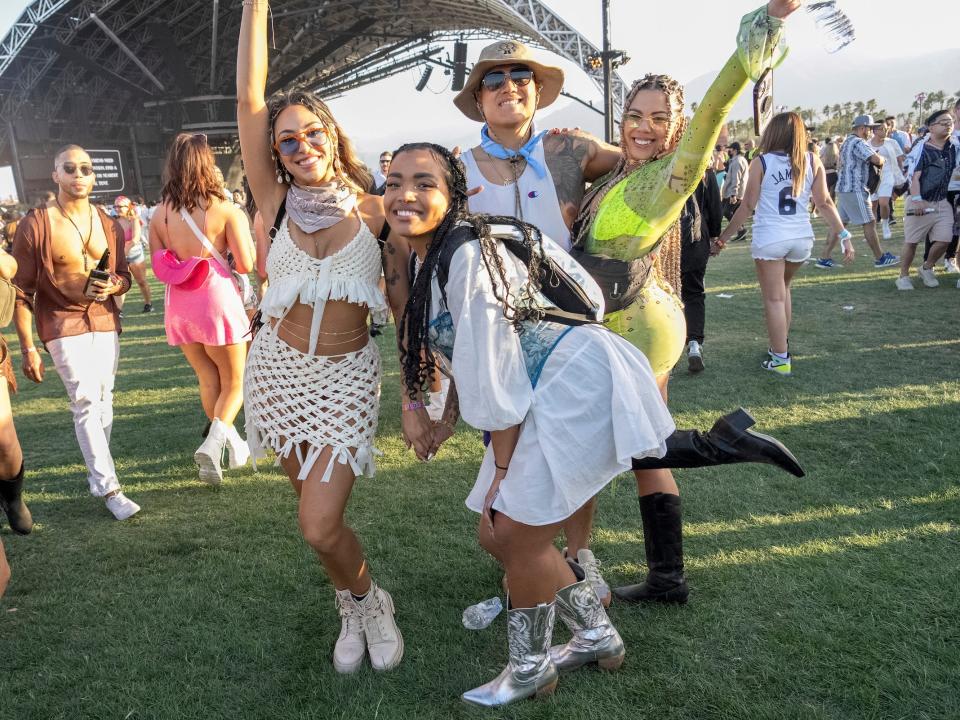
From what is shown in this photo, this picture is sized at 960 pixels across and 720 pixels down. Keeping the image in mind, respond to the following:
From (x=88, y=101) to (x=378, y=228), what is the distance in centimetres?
4402

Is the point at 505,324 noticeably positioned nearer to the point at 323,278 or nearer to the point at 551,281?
the point at 551,281

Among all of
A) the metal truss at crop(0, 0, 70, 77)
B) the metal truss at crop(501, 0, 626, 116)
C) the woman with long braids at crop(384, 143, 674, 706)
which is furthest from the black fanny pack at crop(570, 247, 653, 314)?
the metal truss at crop(0, 0, 70, 77)

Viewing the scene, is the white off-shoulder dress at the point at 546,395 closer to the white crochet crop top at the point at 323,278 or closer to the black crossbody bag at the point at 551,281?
the black crossbody bag at the point at 551,281

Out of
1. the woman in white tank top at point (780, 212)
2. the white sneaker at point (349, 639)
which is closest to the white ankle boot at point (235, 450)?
the white sneaker at point (349, 639)

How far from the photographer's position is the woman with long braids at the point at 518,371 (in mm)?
1880

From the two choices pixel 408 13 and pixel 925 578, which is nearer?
pixel 925 578

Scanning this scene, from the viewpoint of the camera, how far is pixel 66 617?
3002 mm

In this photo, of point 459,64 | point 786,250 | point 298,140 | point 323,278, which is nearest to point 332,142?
point 298,140

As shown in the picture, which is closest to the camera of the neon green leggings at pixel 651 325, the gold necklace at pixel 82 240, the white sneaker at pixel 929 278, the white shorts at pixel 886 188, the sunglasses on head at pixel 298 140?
the sunglasses on head at pixel 298 140

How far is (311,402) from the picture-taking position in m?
2.46

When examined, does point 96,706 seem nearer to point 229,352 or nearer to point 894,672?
point 229,352

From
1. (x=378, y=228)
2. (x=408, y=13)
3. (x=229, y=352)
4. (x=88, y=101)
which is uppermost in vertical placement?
(x=408, y=13)

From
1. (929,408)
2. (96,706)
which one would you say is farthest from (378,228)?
(929,408)

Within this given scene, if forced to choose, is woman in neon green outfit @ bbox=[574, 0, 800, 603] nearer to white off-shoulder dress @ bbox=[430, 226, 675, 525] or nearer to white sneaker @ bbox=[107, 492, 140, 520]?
white off-shoulder dress @ bbox=[430, 226, 675, 525]
